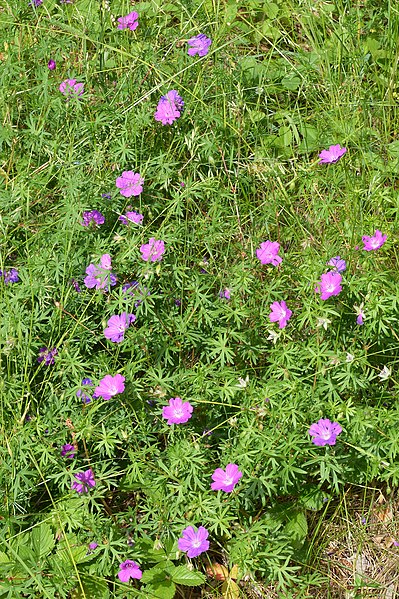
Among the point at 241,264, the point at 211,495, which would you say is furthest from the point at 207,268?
the point at 211,495

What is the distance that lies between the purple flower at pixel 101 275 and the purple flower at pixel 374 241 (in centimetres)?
85

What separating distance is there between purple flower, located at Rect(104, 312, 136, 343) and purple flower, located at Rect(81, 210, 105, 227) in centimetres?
42

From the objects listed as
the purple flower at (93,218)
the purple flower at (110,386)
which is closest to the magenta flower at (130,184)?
the purple flower at (93,218)

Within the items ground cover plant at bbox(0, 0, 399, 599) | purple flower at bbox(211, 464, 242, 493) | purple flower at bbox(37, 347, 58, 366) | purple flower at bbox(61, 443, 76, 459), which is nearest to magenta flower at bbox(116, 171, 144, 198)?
ground cover plant at bbox(0, 0, 399, 599)

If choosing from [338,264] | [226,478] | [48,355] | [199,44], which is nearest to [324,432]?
[226,478]

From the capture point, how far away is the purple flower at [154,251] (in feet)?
8.43

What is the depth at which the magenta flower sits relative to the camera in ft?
9.25

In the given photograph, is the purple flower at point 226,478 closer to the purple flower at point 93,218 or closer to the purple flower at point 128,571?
the purple flower at point 128,571

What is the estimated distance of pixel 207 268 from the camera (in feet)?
9.09

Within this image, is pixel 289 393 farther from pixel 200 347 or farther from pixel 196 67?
pixel 196 67

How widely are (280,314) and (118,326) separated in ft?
1.71

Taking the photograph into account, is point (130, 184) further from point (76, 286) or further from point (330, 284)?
point (330, 284)

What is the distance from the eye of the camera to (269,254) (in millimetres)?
2713

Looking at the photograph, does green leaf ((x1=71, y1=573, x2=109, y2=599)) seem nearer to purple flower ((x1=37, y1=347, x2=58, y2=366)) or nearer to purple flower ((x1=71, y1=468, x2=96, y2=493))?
purple flower ((x1=71, y1=468, x2=96, y2=493))
